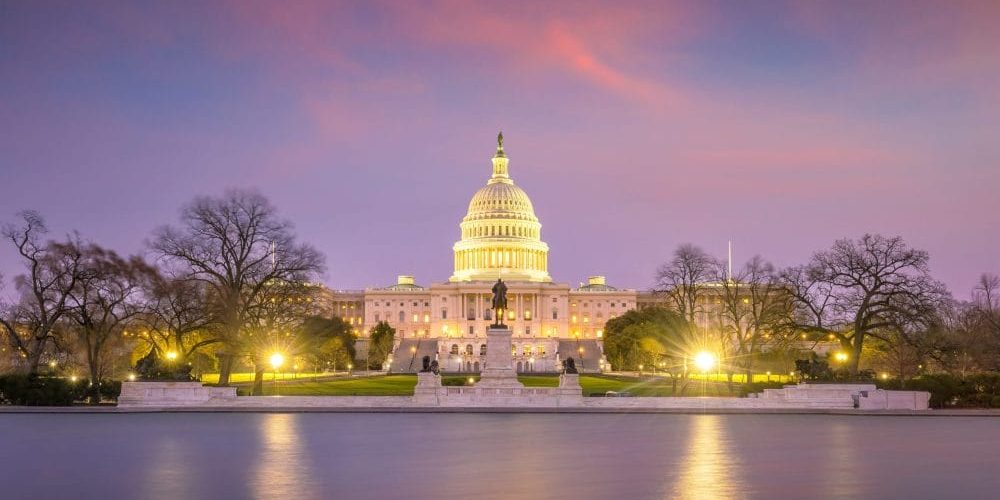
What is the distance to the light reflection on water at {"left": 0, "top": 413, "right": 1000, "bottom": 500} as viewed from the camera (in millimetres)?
17969

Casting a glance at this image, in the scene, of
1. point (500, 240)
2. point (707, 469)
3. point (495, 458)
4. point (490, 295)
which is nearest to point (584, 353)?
point (490, 295)

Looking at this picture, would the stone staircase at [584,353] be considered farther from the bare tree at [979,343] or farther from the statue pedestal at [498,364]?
the statue pedestal at [498,364]

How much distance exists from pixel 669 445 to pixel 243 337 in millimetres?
35656

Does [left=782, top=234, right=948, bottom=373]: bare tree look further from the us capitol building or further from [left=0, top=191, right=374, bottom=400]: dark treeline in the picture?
the us capitol building

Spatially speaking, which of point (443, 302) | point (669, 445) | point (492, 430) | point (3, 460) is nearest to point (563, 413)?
Result: point (492, 430)

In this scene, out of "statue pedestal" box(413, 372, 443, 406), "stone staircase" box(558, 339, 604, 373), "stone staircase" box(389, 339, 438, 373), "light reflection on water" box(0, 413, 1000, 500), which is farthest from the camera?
"stone staircase" box(558, 339, 604, 373)

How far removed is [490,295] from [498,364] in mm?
119215

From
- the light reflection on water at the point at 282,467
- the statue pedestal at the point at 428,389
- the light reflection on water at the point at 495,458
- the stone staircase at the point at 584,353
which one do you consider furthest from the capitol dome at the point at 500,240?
the light reflection on water at the point at 282,467

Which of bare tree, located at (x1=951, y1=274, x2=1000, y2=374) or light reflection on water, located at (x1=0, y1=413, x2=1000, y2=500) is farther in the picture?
bare tree, located at (x1=951, y1=274, x2=1000, y2=374)

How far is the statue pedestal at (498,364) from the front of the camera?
46062 mm

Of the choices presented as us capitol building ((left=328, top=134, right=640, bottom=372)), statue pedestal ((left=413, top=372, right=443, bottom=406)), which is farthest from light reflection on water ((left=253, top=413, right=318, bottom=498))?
us capitol building ((left=328, top=134, right=640, bottom=372))

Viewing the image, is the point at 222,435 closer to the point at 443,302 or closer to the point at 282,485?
the point at 282,485

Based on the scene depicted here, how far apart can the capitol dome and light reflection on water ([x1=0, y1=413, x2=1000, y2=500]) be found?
147 meters

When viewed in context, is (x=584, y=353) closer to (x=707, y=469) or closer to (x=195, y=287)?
(x=195, y=287)
